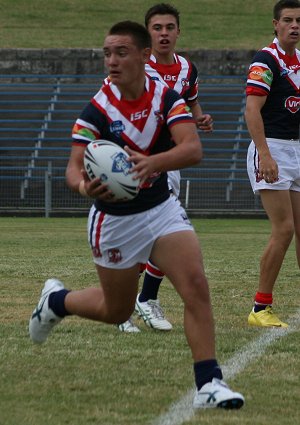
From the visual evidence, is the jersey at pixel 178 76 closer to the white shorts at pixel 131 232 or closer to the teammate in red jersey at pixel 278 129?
the teammate in red jersey at pixel 278 129

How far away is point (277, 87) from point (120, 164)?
317 centimetres

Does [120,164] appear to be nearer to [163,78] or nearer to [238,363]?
[238,363]

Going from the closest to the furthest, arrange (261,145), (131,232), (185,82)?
(131,232), (261,145), (185,82)

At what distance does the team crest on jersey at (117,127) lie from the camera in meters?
5.43

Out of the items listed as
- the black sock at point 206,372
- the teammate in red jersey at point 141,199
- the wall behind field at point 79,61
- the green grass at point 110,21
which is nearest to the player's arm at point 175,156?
the teammate in red jersey at point 141,199

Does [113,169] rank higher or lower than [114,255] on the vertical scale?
higher

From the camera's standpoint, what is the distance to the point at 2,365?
620cm

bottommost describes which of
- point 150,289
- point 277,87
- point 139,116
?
point 150,289

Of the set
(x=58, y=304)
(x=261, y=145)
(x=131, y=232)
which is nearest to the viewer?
(x=131, y=232)

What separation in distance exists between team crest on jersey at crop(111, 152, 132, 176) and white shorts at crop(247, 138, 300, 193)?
300 cm

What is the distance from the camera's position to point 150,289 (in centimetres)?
800

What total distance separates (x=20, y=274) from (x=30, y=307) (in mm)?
2594

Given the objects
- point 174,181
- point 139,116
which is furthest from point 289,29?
point 139,116

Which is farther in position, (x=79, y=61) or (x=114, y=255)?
(x=79, y=61)
